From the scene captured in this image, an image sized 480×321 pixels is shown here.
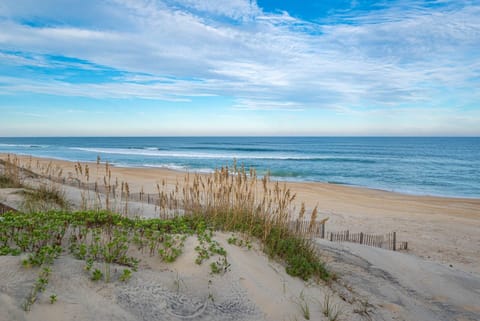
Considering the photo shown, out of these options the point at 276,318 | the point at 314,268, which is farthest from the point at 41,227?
the point at 314,268

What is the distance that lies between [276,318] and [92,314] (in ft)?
6.88

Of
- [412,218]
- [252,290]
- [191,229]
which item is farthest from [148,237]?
[412,218]

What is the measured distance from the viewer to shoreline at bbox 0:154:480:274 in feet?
35.4

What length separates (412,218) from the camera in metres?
16.5

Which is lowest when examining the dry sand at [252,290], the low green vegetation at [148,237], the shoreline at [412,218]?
the shoreline at [412,218]

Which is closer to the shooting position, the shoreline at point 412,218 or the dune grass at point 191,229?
the dune grass at point 191,229

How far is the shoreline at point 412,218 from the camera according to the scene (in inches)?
425

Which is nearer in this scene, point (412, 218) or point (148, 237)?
point (148, 237)

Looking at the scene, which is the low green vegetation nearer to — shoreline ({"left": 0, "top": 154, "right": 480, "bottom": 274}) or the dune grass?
the dune grass

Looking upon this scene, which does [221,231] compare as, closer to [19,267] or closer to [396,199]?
[19,267]

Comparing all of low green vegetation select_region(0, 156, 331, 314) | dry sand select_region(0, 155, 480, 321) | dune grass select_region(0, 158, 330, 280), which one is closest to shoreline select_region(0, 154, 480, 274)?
dry sand select_region(0, 155, 480, 321)

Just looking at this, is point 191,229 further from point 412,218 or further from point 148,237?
point 412,218

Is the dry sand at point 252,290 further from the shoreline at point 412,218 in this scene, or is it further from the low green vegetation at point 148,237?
the shoreline at point 412,218

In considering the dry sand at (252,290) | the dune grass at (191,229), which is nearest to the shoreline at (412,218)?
the dry sand at (252,290)
